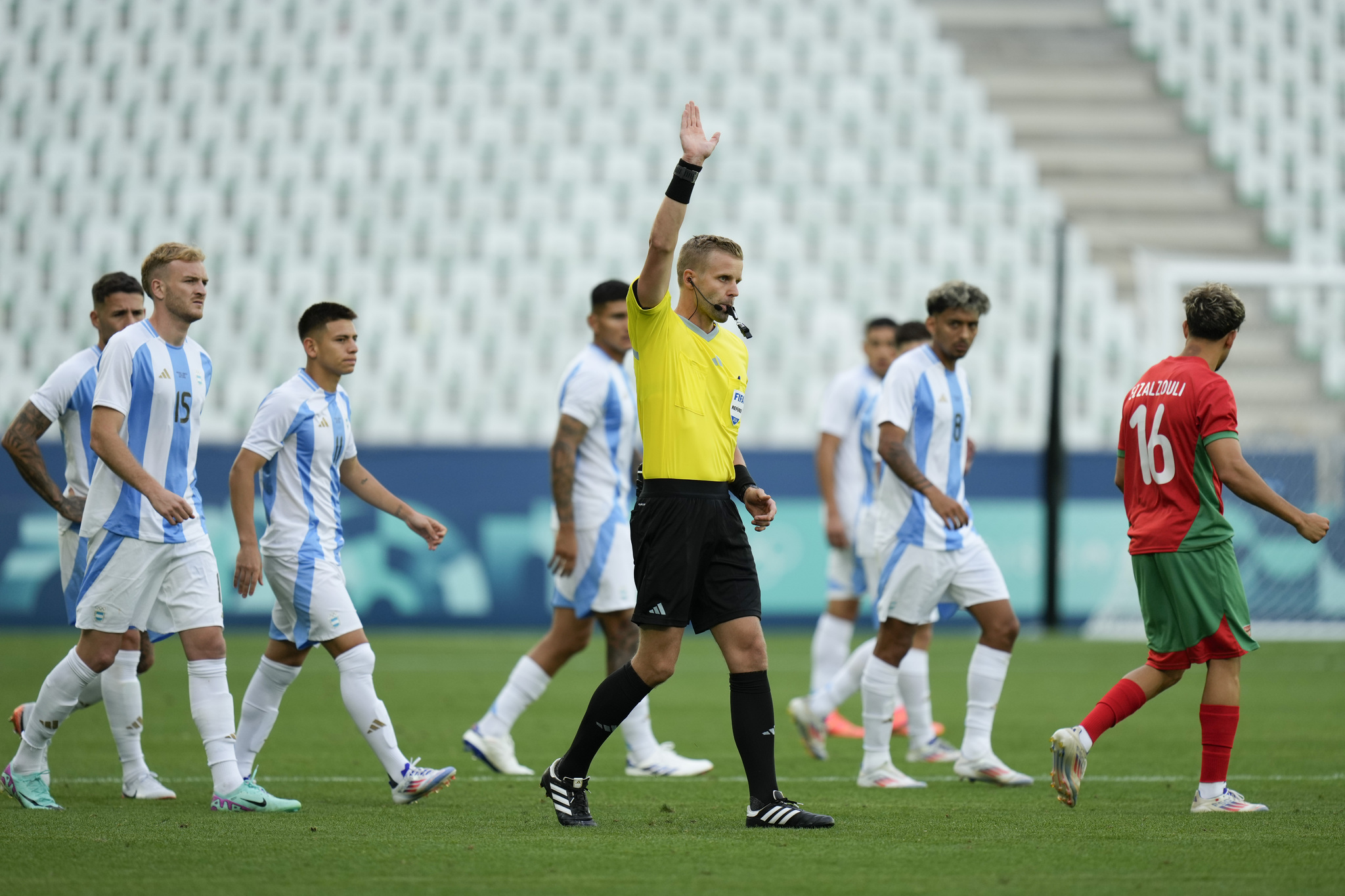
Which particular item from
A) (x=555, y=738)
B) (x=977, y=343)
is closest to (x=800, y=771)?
(x=555, y=738)

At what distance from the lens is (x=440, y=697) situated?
10.0 metres

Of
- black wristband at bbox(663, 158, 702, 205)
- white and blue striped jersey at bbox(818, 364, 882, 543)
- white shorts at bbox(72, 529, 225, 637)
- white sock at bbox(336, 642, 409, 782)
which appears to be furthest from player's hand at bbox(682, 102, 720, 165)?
white and blue striped jersey at bbox(818, 364, 882, 543)

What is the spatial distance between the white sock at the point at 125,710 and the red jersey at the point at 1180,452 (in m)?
4.07

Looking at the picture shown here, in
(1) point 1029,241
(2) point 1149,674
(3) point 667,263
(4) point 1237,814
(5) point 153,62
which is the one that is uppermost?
(5) point 153,62

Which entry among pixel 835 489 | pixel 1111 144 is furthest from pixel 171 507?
pixel 1111 144

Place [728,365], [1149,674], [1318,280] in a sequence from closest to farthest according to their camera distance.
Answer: [728,365] < [1149,674] < [1318,280]

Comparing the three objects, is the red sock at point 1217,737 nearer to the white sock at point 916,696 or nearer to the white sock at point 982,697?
the white sock at point 982,697

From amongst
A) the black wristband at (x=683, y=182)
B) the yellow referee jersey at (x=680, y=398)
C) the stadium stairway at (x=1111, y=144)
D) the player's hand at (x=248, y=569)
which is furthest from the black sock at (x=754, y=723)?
the stadium stairway at (x=1111, y=144)

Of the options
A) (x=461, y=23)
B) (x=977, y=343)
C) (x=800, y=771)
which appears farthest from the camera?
(x=461, y=23)

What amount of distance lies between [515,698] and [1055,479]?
9.26 metres

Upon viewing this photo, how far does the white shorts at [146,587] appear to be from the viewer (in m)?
5.52

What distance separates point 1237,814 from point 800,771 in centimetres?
217

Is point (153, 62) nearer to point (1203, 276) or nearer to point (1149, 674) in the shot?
point (1203, 276)

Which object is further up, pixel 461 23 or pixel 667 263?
pixel 461 23
